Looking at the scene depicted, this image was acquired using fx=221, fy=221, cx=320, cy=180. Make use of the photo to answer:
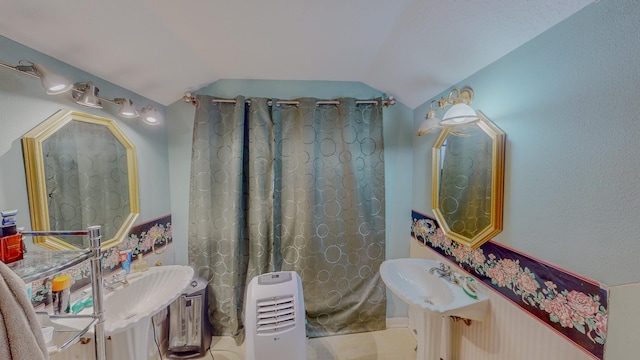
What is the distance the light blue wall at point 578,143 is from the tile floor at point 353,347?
4.41ft

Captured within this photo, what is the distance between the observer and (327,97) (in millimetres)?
2010

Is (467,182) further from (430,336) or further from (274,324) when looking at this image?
(274,324)

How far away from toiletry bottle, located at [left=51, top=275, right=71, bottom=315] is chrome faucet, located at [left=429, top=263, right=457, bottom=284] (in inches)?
79.6

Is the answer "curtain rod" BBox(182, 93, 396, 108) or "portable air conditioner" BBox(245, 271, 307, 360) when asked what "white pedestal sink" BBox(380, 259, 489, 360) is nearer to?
"portable air conditioner" BBox(245, 271, 307, 360)

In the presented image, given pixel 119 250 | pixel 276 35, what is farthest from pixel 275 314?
pixel 276 35

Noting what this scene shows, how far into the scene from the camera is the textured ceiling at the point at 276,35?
0.94 meters

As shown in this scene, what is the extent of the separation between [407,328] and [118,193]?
2.60 meters

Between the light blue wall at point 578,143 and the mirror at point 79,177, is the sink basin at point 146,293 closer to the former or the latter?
the mirror at point 79,177

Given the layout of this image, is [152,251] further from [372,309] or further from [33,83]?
[372,309]

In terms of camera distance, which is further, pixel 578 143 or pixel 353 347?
pixel 353 347

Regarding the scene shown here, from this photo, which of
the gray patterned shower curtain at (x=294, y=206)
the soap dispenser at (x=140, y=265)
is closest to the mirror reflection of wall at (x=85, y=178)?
the soap dispenser at (x=140, y=265)

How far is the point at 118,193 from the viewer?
4.87ft

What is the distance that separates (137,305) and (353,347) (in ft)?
5.34

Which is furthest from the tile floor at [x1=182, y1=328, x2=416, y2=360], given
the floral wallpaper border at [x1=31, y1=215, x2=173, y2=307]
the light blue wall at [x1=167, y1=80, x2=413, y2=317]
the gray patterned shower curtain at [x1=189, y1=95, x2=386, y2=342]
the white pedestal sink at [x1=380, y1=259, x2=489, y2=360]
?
the floral wallpaper border at [x1=31, y1=215, x2=173, y2=307]
